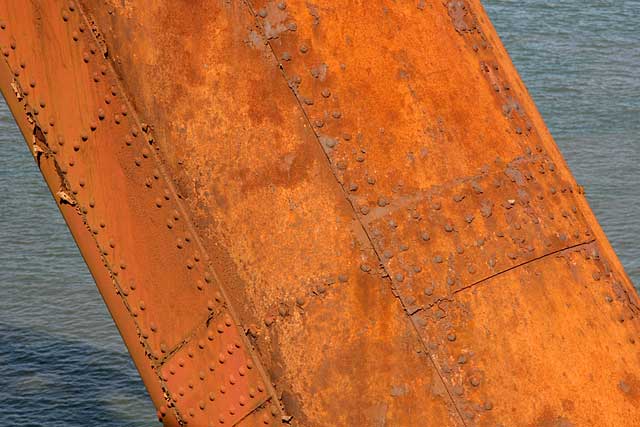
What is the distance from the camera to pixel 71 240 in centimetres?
1137

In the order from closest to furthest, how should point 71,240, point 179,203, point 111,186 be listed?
point 179,203 < point 111,186 < point 71,240

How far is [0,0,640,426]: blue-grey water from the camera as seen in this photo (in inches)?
368

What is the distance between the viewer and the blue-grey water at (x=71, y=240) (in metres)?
9.35

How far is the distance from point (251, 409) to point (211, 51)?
2.90 feet

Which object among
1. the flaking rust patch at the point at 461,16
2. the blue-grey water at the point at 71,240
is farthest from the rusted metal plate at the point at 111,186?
the blue-grey water at the point at 71,240

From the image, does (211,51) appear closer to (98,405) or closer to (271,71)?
(271,71)

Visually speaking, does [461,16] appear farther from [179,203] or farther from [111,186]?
[111,186]

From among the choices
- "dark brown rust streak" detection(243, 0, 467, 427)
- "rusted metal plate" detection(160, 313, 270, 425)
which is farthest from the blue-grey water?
"dark brown rust streak" detection(243, 0, 467, 427)

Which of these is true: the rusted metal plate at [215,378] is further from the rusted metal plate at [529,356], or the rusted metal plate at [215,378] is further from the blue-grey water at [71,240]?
the blue-grey water at [71,240]

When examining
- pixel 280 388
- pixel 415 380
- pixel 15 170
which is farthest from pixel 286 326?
pixel 15 170

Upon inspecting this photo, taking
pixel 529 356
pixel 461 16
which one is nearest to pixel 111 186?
pixel 461 16

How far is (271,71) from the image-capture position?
8.92 ft

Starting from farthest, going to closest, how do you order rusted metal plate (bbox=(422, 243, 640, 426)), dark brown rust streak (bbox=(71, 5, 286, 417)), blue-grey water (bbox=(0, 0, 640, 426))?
blue-grey water (bbox=(0, 0, 640, 426)), dark brown rust streak (bbox=(71, 5, 286, 417)), rusted metal plate (bbox=(422, 243, 640, 426))

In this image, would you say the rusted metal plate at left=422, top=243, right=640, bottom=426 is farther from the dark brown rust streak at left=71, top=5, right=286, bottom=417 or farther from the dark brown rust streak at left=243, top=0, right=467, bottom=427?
the dark brown rust streak at left=71, top=5, right=286, bottom=417
